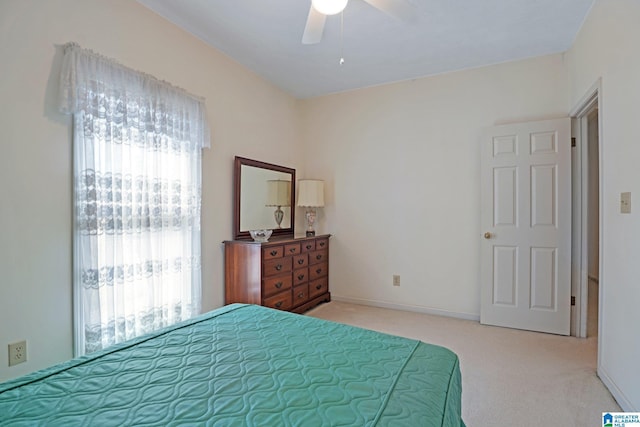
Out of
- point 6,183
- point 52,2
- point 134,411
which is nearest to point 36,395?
point 134,411

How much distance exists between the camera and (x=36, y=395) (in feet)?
3.13

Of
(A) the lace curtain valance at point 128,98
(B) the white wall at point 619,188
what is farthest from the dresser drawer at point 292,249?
(B) the white wall at point 619,188

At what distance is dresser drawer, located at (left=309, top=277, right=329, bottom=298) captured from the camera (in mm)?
3828

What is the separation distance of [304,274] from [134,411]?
2.82 m

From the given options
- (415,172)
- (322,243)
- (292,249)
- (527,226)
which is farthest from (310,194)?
(527,226)

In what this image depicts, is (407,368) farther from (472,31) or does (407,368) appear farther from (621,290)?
(472,31)

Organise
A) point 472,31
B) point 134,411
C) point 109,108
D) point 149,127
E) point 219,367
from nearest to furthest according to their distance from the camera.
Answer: point 134,411 → point 219,367 → point 109,108 → point 149,127 → point 472,31

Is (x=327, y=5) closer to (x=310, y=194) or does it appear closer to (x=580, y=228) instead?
(x=310, y=194)

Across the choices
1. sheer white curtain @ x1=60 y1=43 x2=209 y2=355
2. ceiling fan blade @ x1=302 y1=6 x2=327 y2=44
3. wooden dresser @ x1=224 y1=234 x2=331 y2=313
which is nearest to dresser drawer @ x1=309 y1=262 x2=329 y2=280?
wooden dresser @ x1=224 y1=234 x2=331 y2=313

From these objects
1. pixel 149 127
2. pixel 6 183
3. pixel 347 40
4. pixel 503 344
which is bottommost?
pixel 503 344

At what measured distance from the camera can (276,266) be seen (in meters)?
3.18

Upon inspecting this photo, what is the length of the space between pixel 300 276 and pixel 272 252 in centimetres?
63

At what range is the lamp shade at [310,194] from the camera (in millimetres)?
4082

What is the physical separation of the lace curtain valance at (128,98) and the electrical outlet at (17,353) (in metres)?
1.38
